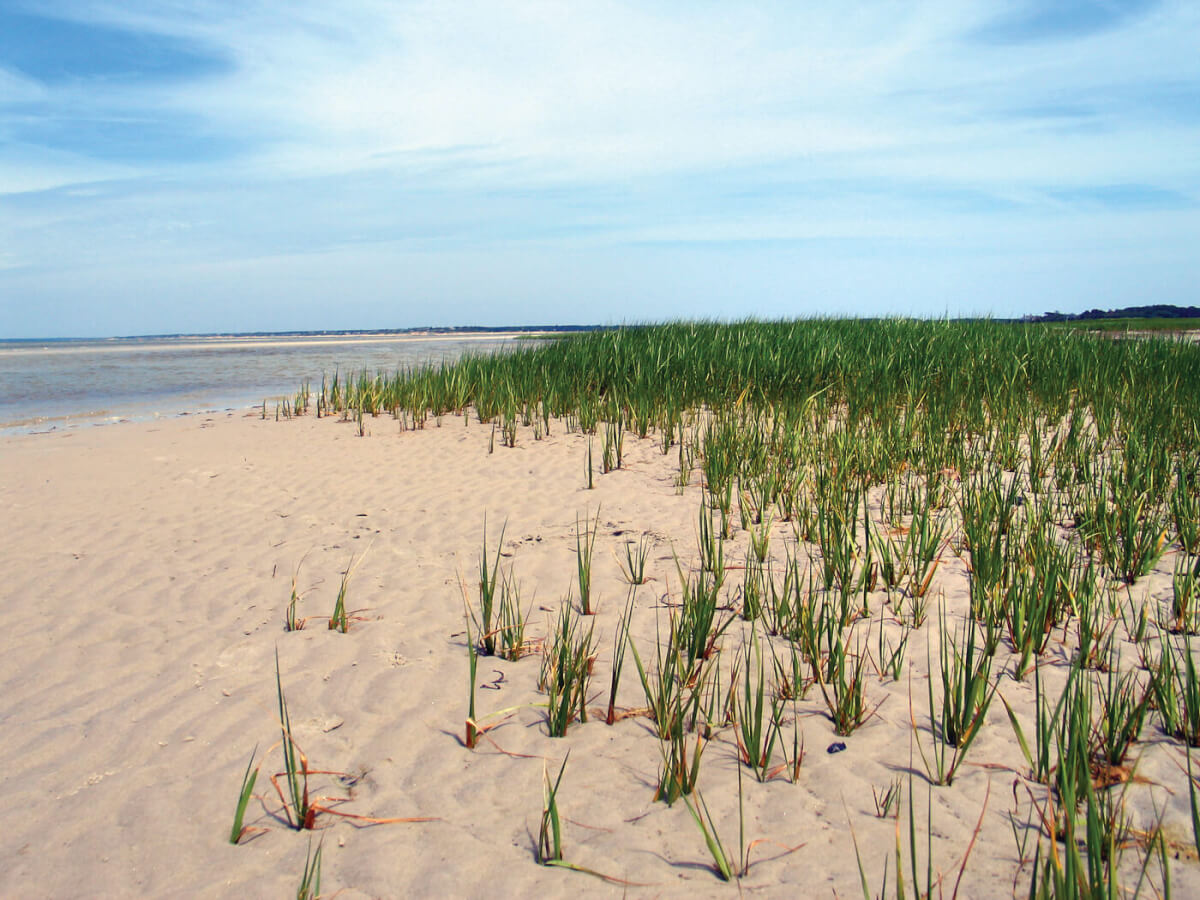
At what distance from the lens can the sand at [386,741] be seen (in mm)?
1936

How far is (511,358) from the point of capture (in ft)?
41.0

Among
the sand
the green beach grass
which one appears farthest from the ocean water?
the sand

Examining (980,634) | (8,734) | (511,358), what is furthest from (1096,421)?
(511,358)

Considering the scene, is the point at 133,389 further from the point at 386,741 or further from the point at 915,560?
the point at 915,560

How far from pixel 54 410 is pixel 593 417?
1108 cm

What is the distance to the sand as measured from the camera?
6.35 feet

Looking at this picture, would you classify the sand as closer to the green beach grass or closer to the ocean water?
the green beach grass

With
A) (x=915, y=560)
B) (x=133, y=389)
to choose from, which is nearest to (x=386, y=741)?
(x=915, y=560)

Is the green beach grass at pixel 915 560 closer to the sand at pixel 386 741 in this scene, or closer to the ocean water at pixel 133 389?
the sand at pixel 386 741

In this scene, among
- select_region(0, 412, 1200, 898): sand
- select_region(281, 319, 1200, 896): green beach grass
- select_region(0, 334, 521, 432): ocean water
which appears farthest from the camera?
select_region(0, 334, 521, 432): ocean water

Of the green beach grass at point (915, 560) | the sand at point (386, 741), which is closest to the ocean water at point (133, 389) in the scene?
the green beach grass at point (915, 560)

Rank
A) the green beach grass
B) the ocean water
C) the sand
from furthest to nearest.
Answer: the ocean water
the green beach grass
the sand

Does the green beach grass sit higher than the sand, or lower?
higher

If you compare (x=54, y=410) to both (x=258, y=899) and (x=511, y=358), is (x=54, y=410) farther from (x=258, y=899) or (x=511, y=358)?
(x=258, y=899)
